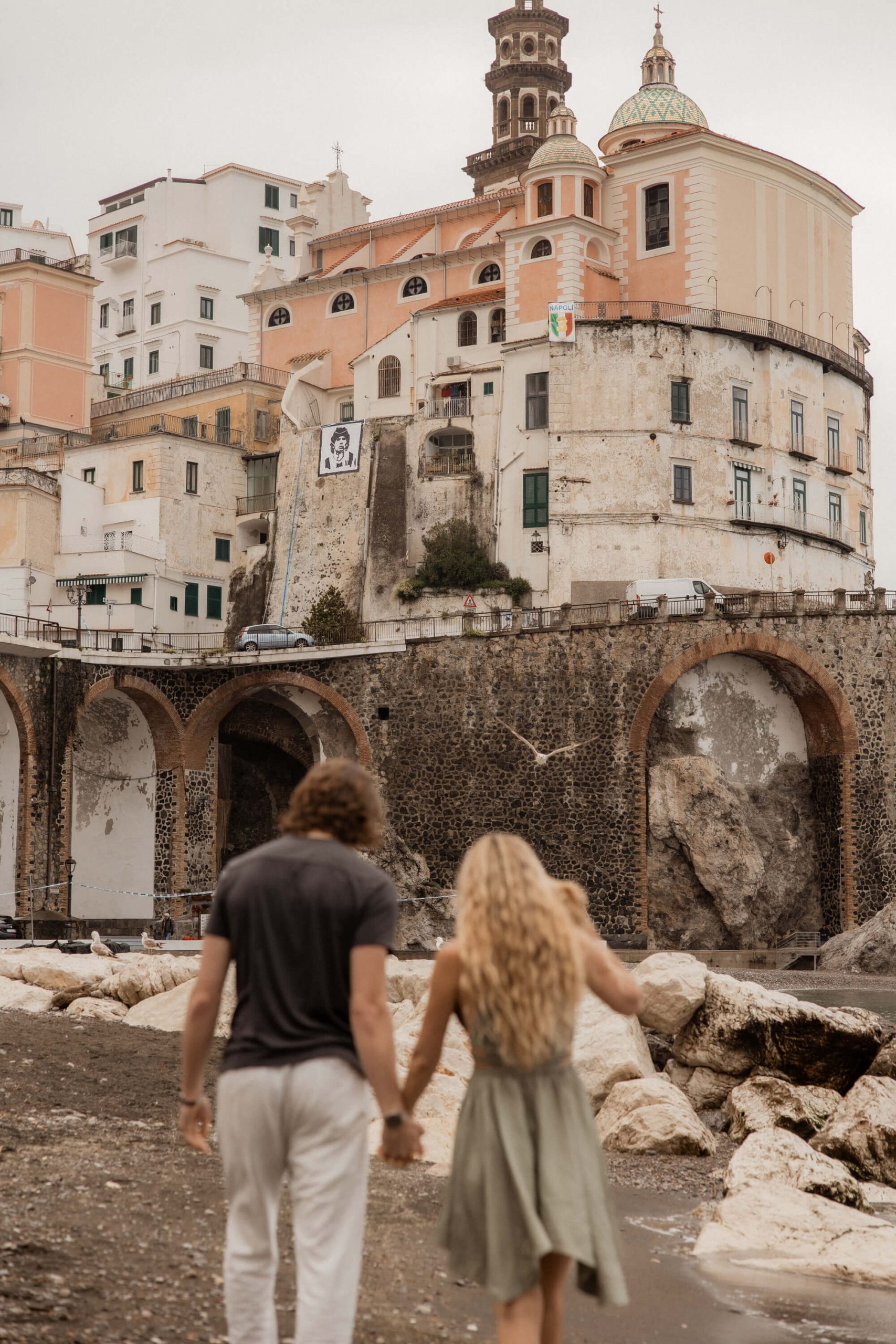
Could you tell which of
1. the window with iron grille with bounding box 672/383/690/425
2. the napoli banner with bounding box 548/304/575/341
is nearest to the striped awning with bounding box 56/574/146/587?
the napoli banner with bounding box 548/304/575/341

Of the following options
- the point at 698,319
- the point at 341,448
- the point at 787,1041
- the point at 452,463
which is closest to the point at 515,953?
the point at 787,1041

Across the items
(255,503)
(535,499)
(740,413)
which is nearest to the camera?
(535,499)

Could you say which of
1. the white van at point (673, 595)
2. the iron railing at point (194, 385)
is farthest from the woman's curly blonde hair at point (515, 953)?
the iron railing at point (194, 385)

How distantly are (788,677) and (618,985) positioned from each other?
33.8 metres

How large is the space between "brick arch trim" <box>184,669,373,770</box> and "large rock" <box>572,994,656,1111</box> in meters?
25.3

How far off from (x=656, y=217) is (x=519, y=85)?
19.3 metres

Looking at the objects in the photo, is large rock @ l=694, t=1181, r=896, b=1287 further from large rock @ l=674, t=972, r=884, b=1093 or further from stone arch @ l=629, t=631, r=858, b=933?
stone arch @ l=629, t=631, r=858, b=933

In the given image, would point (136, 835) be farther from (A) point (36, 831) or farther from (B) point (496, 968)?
(B) point (496, 968)

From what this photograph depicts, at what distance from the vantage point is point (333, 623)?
44.4m

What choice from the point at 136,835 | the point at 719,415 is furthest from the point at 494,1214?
the point at 719,415

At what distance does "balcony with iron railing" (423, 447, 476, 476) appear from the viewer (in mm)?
45781

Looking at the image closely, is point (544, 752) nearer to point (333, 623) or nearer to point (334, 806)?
point (333, 623)

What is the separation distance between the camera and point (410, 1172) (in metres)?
10.2

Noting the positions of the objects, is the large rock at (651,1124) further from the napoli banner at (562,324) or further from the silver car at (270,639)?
the napoli banner at (562,324)
